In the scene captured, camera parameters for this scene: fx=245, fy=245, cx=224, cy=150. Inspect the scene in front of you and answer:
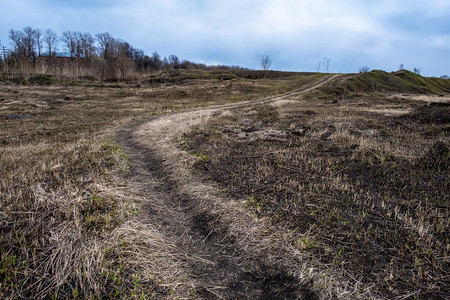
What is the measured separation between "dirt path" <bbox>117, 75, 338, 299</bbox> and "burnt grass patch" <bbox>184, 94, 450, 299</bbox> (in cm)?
35

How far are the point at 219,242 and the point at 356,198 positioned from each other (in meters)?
2.76

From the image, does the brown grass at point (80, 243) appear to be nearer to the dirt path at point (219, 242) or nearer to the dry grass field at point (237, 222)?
the dry grass field at point (237, 222)

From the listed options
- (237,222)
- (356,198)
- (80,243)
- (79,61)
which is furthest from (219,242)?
(79,61)

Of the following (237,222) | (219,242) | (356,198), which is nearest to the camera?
(219,242)

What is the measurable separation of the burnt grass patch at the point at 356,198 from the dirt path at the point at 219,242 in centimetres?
35

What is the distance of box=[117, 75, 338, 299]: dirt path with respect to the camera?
114 inches

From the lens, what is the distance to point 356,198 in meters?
4.64

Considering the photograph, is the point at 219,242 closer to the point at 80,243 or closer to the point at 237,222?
the point at 237,222

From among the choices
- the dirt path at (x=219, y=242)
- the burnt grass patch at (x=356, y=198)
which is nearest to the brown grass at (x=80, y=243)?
the dirt path at (x=219, y=242)

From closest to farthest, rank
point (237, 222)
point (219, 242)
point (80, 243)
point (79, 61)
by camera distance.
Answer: point (80, 243) → point (219, 242) → point (237, 222) → point (79, 61)

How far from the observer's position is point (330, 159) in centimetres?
671

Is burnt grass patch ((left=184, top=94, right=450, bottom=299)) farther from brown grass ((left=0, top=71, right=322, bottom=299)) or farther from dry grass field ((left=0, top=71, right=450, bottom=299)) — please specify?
brown grass ((left=0, top=71, right=322, bottom=299))

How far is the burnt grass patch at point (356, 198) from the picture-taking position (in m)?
3.04

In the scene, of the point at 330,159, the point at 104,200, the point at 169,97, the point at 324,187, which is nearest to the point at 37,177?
the point at 104,200
